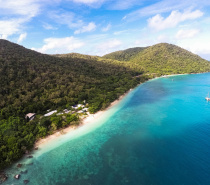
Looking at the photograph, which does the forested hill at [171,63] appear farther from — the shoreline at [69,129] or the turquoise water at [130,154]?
the turquoise water at [130,154]

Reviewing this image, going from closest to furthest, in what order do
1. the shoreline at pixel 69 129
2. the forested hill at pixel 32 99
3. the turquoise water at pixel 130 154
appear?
1. the turquoise water at pixel 130 154
2. the forested hill at pixel 32 99
3. the shoreline at pixel 69 129

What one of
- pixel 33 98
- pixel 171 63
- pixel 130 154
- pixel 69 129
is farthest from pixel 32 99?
pixel 171 63

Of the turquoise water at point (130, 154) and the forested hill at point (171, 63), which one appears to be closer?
the turquoise water at point (130, 154)

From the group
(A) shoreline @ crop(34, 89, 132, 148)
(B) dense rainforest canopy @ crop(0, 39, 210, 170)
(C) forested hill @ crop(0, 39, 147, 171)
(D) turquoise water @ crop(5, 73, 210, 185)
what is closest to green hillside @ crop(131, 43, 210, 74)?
(B) dense rainforest canopy @ crop(0, 39, 210, 170)

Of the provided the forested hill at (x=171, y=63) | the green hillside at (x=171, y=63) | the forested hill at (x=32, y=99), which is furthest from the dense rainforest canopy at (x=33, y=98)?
the green hillside at (x=171, y=63)

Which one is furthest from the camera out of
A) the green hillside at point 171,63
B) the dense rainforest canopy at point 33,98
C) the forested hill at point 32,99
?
the green hillside at point 171,63

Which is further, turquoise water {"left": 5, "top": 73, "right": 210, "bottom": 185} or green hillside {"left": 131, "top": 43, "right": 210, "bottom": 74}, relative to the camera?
green hillside {"left": 131, "top": 43, "right": 210, "bottom": 74}

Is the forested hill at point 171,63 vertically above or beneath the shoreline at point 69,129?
above

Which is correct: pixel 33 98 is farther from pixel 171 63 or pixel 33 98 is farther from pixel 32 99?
pixel 171 63

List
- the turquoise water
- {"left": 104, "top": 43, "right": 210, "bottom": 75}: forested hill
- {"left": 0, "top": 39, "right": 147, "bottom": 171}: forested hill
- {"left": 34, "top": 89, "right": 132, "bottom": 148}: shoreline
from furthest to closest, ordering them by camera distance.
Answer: {"left": 104, "top": 43, "right": 210, "bottom": 75}: forested hill < {"left": 34, "top": 89, "right": 132, "bottom": 148}: shoreline < {"left": 0, "top": 39, "right": 147, "bottom": 171}: forested hill < the turquoise water

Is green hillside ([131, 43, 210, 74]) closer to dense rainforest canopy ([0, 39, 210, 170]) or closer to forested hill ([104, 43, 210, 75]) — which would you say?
forested hill ([104, 43, 210, 75])
